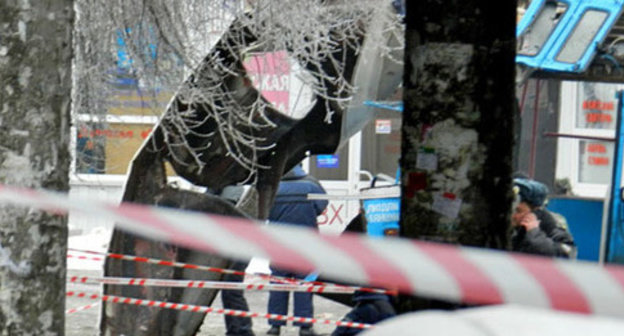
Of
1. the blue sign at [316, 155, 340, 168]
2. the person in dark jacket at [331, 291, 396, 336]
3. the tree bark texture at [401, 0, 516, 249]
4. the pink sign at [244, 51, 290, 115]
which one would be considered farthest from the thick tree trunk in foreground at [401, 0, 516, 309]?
the blue sign at [316, 155, 340, 168]

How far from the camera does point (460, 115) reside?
4.20 meters

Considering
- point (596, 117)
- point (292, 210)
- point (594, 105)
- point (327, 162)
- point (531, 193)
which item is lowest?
point (292, 210)

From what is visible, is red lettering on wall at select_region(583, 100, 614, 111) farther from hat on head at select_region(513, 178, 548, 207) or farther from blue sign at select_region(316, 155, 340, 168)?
hat on head at select_region(513, 178, 548, 207)

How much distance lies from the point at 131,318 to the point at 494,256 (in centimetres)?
660

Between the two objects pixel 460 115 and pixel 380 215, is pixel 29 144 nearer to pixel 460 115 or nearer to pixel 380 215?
pixel 460 115

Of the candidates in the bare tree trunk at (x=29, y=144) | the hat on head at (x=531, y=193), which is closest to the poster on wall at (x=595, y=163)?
the hat on head at (x=531, y=193)

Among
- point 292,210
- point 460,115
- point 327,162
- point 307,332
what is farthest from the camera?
point 327,162

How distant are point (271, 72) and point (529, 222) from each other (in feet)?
13.0

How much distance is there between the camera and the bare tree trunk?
477 cm

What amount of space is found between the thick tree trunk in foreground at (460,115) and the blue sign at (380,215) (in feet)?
17.7

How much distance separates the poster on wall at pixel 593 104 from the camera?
44.8ft

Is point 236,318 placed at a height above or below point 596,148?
below

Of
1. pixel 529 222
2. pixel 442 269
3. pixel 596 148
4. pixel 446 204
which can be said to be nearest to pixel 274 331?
pixel 529 222

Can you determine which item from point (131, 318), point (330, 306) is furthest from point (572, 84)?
point (131, 318)
